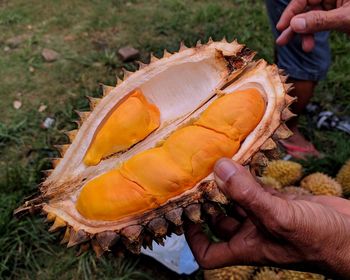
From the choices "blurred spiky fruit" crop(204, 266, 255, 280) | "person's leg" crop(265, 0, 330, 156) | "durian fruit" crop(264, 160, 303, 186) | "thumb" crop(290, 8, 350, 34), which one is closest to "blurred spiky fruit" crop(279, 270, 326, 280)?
"blurred spiky fruit" crop(204, 266, 255, 280)

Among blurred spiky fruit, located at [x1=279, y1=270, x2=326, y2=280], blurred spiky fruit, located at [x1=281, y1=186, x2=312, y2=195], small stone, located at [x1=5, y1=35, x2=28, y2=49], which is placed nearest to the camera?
blurred spiky fruit, located at [x1=279, y1=270, x2=326, y2=280]

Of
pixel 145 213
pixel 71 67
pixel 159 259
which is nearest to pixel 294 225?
pixel 145 213

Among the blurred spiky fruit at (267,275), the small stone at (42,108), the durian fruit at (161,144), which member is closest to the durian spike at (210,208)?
the durian fruit at (161,144)

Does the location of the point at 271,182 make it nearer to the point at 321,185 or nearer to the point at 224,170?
the point at 321,185

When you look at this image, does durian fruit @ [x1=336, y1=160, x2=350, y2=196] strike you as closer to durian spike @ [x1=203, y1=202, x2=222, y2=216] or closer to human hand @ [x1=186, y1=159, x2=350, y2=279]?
human hand @ [x1=186, y1=159, x2=350, y2=279]

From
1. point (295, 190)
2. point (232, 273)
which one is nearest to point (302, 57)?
point (295, 190)

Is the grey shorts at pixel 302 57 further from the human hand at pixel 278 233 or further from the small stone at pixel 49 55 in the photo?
the small stone at pixel 49 55
